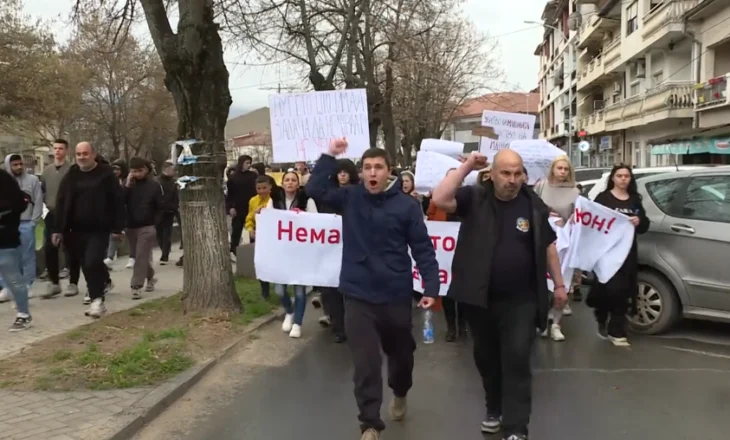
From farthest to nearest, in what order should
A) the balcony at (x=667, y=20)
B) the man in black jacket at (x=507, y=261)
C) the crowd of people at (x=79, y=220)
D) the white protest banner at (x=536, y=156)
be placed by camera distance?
1. the balcony at (x=667, y=20)
2. the white protest banner at (x=536, y=156)
3. the crowd of people at (x=79, y=220)
4. the man in black jacket at (x=507, y=261)

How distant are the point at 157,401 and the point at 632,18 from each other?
3967 centimetres

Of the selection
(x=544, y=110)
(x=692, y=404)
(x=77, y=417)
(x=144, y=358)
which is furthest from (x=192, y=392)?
(x=544, y=110)

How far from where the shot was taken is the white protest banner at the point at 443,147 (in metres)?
8.77

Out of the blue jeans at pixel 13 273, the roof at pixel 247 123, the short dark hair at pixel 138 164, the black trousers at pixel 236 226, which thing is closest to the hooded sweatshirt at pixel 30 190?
the short dark hair at pixel 138 164

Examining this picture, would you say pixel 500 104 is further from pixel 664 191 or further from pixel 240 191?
pixel 664 191

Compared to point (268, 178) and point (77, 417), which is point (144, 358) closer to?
point (77, 417)

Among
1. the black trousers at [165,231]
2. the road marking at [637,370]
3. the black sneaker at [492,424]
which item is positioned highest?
the black trousers at [165,231]

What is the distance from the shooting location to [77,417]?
496 centimetres

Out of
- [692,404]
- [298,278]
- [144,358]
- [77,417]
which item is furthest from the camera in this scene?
[298,278]

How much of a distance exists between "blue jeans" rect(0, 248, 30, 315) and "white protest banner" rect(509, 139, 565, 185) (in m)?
5.60

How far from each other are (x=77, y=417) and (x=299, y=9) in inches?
668

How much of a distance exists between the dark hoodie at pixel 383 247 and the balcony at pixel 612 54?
131 feet

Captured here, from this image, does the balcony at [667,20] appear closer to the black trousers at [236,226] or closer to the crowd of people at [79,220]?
the black trousers at [236,226]

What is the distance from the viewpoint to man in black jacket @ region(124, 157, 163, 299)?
377 inches
